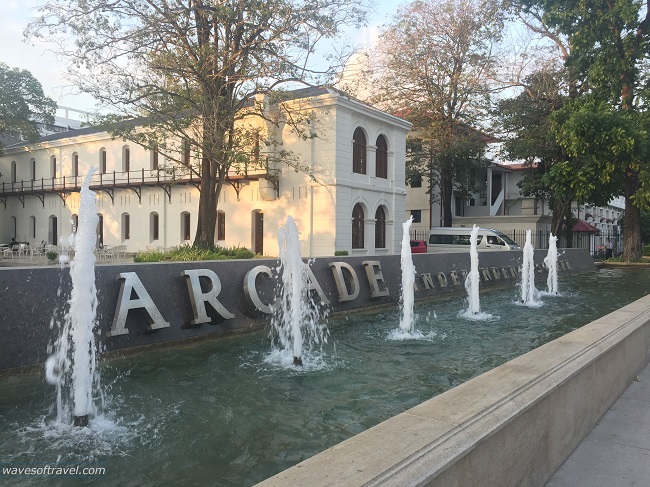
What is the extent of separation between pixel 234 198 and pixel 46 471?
26.2 m

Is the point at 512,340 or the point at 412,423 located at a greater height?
the point at 412,423

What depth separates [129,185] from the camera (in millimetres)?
33031

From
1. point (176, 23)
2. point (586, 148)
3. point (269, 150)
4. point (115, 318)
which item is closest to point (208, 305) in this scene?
point (115, 318)

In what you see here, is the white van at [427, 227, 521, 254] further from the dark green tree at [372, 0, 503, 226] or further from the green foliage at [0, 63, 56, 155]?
the green foliage at [0, 63, 56, 155]

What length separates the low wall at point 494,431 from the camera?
2.36 m

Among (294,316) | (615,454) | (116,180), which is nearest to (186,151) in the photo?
(116,180)

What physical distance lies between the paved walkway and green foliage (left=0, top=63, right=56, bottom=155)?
38885 mm

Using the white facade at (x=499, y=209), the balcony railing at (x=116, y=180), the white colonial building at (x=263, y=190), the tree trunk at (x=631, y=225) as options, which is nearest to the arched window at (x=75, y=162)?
the white colonial building at (x=263, y=190)

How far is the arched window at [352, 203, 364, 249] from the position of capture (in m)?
27.8

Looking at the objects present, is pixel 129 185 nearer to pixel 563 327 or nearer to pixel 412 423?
pixel 563 327

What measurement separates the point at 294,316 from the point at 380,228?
22786 millimetres

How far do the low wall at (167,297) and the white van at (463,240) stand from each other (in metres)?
18.1

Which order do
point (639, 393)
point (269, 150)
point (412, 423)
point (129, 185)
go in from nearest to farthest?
point (412, 423) < point (639, 393) < point (269, 150) < point (129, 185)

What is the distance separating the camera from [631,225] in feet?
92.2
